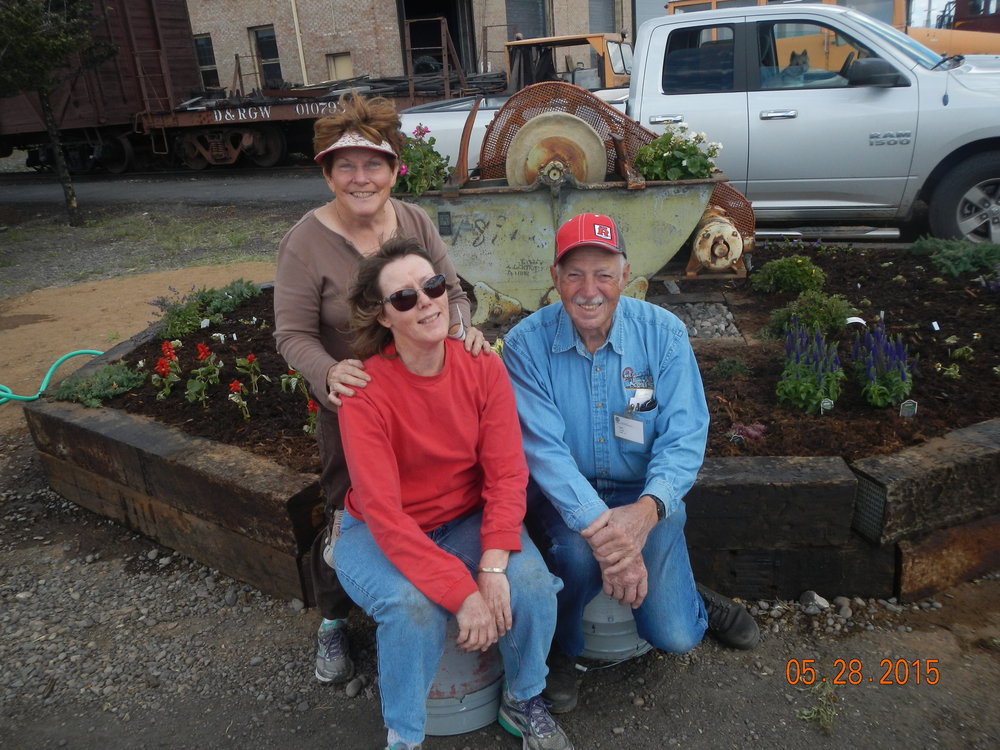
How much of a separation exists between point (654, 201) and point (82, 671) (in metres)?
3.64

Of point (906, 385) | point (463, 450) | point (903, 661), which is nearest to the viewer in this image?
point (463, 450)

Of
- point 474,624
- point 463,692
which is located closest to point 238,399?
point 463,692

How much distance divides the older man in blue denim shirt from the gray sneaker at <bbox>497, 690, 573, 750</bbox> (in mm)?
139

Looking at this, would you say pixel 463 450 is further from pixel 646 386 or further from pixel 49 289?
pixel 49 289

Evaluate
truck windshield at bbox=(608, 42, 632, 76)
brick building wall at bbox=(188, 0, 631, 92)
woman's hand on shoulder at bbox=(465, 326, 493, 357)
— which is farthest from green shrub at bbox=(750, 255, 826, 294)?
brick building wall at bbox=(188, 0, 631, 92)

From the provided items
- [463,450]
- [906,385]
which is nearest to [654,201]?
[906,385]

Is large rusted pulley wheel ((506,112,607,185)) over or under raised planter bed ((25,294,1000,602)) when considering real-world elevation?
over

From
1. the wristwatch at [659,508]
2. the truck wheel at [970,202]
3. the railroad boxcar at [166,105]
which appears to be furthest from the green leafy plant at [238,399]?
the railroad boxcar at [166,105]

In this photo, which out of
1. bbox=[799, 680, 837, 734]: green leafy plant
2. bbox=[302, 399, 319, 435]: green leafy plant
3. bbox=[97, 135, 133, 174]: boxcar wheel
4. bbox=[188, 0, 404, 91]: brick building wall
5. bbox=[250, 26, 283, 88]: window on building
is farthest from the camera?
bbox=[250, 26, 283, 88]: window on building

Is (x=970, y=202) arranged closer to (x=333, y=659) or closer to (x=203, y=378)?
(x=203, y=378)

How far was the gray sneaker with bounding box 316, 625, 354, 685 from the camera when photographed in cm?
261

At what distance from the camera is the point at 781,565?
2.80 m

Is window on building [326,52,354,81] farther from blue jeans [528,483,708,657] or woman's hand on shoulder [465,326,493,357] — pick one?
blue jeans [528,483,708,657]

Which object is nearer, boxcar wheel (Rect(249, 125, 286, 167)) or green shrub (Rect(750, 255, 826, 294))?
green shrub (Rect(750, 255, 826, 294))
